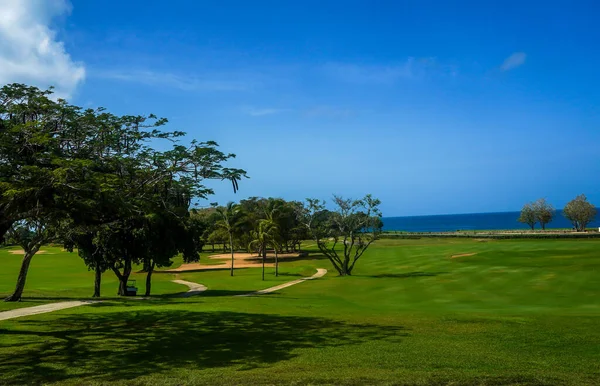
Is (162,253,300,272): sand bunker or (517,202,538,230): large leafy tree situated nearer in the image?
(162,253,300,272): sand bunker

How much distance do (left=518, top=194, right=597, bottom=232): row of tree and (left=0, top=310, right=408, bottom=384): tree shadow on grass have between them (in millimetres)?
129653

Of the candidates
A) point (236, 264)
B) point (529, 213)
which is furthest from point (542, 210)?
point (236, 264)

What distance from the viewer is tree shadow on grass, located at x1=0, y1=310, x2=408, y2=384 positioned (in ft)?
39.2

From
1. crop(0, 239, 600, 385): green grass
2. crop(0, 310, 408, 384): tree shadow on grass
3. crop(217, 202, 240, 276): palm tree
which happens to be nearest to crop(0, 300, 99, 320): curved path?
crop(0, 239, 600, 385): green grass

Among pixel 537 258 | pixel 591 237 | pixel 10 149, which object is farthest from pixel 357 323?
pixel 591 237

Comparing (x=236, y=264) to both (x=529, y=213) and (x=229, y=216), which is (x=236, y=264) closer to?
(x=229, y=216)

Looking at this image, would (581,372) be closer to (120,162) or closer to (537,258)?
(120,162)

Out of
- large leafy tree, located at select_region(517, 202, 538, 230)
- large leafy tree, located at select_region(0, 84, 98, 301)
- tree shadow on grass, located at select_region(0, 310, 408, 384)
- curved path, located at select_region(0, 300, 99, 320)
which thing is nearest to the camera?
tree shadow on grass, located at select_region(0, 310, 408, 384)

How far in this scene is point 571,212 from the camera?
427 feet

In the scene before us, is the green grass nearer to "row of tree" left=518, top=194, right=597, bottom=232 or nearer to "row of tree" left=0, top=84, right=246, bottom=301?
"row of tree" left=0, top=84, right=246, bottom=301

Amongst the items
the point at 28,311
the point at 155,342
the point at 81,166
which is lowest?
the point at 28,311

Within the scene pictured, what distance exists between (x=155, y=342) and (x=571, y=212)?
458ft

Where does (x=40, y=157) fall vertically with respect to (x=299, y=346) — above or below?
above

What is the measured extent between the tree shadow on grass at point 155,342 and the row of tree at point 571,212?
130 meters
